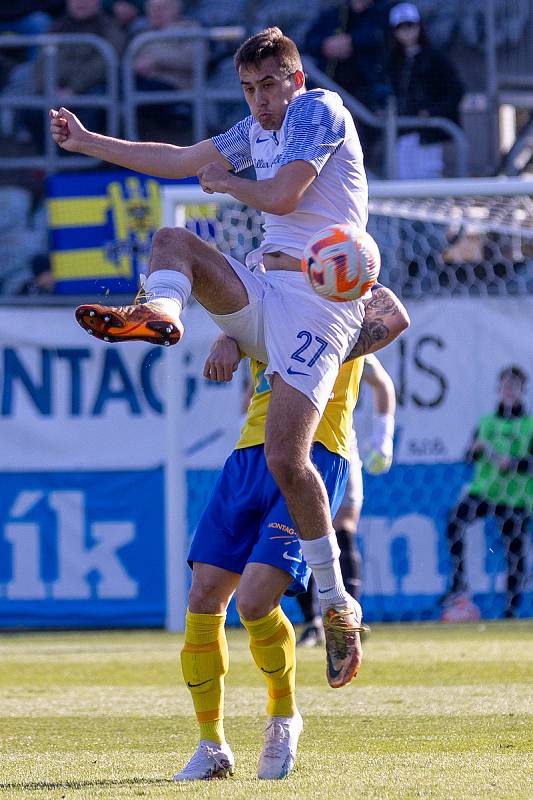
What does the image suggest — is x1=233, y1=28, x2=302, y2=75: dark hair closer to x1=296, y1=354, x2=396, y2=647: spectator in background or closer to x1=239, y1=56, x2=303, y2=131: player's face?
x1=239, y1=56, x2=303, y2=131: player's face

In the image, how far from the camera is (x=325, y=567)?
4859 millimetres

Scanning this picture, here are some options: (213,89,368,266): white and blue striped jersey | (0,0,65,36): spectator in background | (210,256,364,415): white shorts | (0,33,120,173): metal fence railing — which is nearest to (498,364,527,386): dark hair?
(0,33,120,173): metal fence railing

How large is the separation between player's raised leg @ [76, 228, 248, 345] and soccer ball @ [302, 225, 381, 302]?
275mm

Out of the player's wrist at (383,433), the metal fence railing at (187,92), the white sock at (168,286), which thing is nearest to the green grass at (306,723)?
the player's wrist at (383,433)

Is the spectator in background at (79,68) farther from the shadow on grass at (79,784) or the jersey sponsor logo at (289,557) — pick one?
the shadow on grass at (79,784)

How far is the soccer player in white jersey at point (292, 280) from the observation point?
4766mm

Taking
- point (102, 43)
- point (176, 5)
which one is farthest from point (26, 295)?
point (176, 5)

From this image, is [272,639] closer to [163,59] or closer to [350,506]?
[350,506]

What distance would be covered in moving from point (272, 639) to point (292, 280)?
1.25 metres

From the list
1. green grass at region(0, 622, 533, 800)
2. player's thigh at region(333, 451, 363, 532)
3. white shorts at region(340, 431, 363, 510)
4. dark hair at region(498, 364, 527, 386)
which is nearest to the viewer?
green grass at region(0, 622, 533, 800)

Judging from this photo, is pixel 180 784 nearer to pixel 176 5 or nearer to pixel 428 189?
pixel 428 189

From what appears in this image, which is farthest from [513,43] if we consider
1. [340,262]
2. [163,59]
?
[340,262]

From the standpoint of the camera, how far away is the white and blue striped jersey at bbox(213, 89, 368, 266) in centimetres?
483

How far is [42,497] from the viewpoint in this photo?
1218cm
